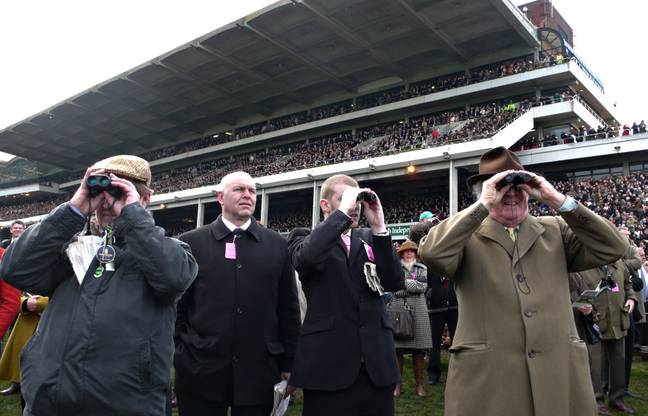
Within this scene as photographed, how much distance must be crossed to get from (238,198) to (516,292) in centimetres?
163

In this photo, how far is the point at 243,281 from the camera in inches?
107

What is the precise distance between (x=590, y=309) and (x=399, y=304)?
221cm

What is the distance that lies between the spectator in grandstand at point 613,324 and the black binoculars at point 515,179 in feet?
11.1

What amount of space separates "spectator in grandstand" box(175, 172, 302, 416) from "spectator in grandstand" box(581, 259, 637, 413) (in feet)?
11.7

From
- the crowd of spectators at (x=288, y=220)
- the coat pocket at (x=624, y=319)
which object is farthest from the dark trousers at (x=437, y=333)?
the crowd of spectators at (x=288, y=220)

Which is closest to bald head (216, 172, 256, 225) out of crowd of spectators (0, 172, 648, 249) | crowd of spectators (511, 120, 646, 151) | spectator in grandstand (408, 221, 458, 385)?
spectator in grandstand (408, 221, 458, 385)

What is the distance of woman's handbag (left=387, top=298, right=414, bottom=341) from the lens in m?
5.38

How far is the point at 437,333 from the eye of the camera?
6195 mm

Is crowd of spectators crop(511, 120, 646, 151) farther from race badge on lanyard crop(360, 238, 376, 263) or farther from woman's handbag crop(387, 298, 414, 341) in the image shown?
race badge on lanyard crop(360, 238, 376, 263)

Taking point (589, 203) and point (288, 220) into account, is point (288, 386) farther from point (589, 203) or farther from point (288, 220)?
point (288, 220)

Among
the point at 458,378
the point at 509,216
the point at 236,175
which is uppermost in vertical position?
the point at 236,175

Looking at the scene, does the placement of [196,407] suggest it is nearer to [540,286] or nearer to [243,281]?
[243,281]

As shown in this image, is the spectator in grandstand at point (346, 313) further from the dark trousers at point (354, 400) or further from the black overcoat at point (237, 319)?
the black overcoat at point (237, 319)

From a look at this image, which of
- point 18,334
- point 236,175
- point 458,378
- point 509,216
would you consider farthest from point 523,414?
point 18,334
